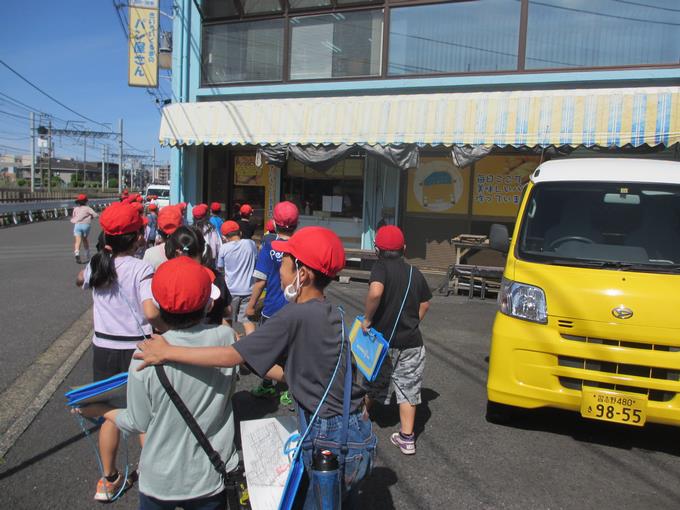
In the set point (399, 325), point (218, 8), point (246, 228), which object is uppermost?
point (218, 8)

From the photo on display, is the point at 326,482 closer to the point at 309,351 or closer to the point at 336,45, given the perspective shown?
the point at 309,351

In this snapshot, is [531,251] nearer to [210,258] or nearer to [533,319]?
[533,319]

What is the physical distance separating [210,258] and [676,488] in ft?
12.3

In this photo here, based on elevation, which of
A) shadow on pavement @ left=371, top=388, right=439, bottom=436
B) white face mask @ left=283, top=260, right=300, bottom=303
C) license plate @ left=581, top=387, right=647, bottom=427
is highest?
white face mask @ left=283, top=260, right=300, bottom=303

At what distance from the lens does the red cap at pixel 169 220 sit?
4.43 metres

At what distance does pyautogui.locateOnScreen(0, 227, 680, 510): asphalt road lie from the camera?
3375 mm

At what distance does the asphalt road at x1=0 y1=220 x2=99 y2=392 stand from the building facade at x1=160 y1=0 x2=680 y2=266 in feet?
11.7

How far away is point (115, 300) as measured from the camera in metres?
3.27

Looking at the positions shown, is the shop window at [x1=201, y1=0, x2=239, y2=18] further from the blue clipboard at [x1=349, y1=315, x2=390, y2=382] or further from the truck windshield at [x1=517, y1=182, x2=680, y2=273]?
the blue clipboard at [x1=349, y1=315, x2=390, y2=382]

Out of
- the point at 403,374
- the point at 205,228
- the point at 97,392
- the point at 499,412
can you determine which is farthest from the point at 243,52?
the point at 97,392

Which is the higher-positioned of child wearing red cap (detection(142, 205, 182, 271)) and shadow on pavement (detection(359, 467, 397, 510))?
child wearing red cap (detection(142, 205, 182, 271))

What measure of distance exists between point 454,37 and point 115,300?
1013 cm

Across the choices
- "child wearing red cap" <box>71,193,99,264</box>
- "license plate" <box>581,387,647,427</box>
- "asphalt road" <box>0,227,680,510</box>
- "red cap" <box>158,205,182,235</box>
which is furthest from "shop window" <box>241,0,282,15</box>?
"license plate" <box>581,387,647,427</box>

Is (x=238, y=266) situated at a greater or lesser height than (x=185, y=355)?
lesser
